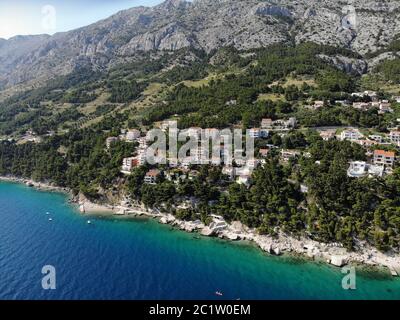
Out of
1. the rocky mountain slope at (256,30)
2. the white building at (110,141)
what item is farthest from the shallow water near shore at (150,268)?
the rocky mountain slope at (256,30)

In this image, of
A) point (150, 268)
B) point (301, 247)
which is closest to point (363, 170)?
point (301, 247)

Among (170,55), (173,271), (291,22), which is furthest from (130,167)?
(291,22)

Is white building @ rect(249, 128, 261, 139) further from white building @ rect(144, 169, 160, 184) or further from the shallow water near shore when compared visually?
the shallow water near shore

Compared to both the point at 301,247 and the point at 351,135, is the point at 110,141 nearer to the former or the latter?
the point at 351,135

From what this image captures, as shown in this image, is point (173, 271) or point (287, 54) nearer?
point (173, 271)

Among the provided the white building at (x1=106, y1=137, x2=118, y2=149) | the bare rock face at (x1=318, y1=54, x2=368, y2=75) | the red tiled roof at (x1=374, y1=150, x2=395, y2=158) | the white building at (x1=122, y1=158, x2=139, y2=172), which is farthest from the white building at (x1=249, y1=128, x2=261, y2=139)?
the bare rock face at (x1=318, y1=54, x2=368, y2=75)

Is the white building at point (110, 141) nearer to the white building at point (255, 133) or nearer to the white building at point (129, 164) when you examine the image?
the white building at point (129, 164)

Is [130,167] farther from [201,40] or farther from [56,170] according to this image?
[201,40]
